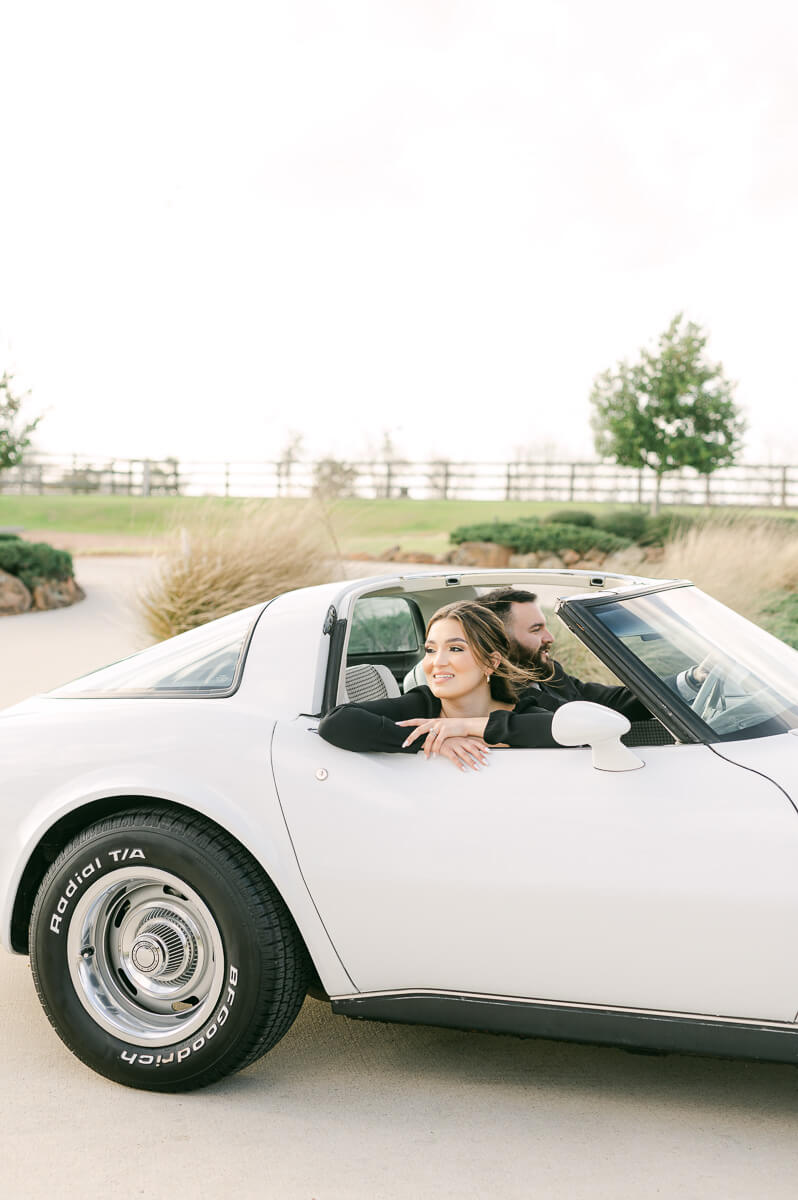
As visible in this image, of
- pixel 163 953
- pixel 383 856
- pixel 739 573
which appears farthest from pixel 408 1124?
pixel 739 573

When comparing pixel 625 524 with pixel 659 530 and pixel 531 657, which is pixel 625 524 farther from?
pixel 531 657

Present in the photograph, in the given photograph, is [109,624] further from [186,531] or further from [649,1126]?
A: [649,1126]

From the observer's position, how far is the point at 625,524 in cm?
2439

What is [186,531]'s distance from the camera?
39.0 feet

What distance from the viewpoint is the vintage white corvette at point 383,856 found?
2758 mm

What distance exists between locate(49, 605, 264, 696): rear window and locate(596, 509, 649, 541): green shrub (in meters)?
20.8

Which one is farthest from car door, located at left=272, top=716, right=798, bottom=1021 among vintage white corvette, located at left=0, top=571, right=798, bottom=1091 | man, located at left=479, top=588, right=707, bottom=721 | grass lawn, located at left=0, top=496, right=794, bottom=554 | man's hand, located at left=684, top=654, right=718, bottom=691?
grass lawn, located at left=0, top=496, right=794, bottom=554

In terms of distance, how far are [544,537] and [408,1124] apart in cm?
2118

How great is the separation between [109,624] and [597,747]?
12893mm

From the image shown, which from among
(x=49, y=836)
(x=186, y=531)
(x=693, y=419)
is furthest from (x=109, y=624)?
(x=693, y=419)

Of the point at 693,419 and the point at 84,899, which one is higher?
the point at 693,419

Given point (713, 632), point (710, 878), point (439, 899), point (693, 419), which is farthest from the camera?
point (693, 419)

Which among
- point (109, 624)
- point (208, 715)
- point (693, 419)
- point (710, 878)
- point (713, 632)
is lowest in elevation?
point (109, 624)

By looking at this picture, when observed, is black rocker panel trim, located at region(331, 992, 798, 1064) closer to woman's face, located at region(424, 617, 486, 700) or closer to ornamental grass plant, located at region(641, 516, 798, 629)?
woman's face, located at region(424, 617, 486, 700)
